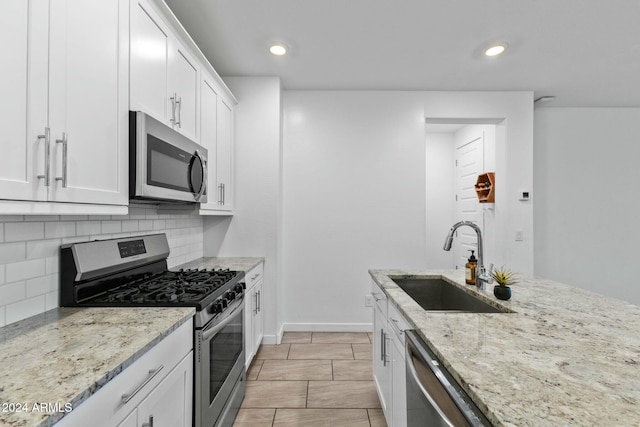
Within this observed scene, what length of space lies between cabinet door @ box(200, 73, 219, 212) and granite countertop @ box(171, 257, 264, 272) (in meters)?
0.50

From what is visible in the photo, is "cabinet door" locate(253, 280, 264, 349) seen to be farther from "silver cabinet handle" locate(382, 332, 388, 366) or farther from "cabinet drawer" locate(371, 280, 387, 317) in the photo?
"silver cabinet handle" locate(382, 332, 388, 366)

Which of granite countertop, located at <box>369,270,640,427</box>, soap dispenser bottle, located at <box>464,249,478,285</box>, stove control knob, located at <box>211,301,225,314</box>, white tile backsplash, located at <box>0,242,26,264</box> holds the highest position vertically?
white tile backsplash, located at <box>0,242,26,264</box>

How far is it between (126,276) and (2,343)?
0.77 metres

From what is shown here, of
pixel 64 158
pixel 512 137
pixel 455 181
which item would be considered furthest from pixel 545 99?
pixel 64 158

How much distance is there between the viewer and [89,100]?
1.18 m

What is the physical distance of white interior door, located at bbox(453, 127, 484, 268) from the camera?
4242mm

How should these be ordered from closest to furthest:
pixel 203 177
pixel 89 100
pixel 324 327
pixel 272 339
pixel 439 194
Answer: pixel 89 100
pixel 203 177
pixel 272 339
pixel 324 327
pixel 439 194

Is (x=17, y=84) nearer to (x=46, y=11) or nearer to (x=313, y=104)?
(x=46, y=11)

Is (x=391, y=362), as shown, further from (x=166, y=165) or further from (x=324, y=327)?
(x=324, y=327)

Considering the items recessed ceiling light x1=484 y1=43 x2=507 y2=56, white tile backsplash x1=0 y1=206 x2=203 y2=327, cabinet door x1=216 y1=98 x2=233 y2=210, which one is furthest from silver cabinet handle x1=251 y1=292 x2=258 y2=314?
recessed ceiling light x1=484 y1=43 x2=507 y2=56

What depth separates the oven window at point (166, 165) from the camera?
155cm

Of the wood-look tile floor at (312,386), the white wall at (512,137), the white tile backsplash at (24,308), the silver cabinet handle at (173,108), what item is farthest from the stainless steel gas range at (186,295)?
the white wall at (512,137)

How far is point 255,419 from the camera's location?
6.56 feet

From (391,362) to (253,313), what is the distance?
1.40 metres
